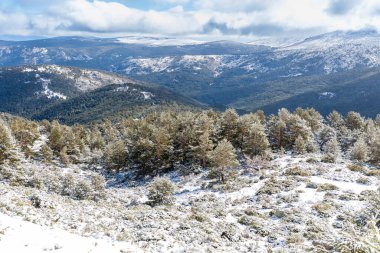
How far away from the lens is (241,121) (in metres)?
68.5

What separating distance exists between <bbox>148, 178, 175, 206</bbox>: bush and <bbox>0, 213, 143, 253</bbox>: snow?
21.7 m

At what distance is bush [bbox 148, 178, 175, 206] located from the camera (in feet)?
139

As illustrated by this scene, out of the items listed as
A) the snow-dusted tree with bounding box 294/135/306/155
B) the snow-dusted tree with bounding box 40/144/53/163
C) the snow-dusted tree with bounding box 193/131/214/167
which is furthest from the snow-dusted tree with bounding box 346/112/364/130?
the snow-dusted tree with bounding box 40/144/53/163

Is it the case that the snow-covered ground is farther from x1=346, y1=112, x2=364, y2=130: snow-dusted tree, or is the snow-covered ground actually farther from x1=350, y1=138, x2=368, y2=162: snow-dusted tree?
x1=346, y1=112, x2=364, y2=130: snow-dusted tree

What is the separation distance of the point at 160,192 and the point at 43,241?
83.9 feet

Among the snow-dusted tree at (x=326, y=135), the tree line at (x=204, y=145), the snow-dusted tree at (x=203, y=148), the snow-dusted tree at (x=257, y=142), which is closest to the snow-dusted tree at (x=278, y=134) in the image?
the tree line at (x=204, y=145)

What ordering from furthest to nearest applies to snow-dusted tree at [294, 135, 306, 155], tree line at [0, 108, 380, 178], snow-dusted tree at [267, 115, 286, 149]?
snow-dusted tree at [267, 115, 286, 149] → snow-dusted tree at [294, 135, 306, 155] → tree line at [0, 108, 380, 178]

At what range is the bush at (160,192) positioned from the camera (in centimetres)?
4222

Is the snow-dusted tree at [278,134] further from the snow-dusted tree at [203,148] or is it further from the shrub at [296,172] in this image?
the shrub at [296,172]

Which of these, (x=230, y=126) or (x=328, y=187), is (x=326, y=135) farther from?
(x=328, y=187)

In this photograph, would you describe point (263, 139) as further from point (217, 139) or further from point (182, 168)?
point (182, 168)

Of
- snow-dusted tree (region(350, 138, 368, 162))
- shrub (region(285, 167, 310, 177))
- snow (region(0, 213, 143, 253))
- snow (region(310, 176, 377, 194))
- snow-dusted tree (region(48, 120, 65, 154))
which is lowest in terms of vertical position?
snow-dusted tree (region(48, 120, 65, 154))

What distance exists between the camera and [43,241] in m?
17.5

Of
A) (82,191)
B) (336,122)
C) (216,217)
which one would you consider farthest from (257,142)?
(336,122)
